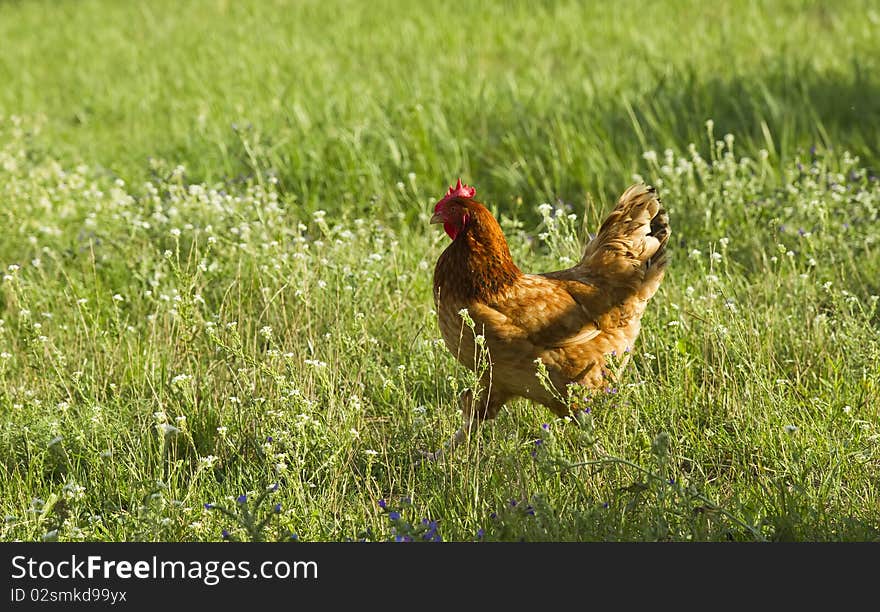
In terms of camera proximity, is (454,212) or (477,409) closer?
(454,212)

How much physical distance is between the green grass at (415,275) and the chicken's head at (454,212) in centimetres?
53

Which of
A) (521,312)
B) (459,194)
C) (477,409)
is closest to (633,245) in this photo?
(521,312)

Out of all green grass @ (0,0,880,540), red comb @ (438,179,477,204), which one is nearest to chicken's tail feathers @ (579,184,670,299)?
green grass @ (0,0,880,540)

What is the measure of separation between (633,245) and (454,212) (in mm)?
828

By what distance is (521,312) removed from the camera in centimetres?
388

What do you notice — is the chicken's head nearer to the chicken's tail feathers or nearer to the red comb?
the red comb

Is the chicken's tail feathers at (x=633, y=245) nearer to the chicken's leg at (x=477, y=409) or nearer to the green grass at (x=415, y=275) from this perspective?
the green grass at (x=415, y=275)

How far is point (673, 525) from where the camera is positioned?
323cm

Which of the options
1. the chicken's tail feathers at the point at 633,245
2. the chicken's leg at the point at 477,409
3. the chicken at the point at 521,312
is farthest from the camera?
the chicken's tail feathers at the point at 633,245

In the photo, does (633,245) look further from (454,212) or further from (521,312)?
(454,212)

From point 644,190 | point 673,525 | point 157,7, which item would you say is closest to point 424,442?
point 673,525

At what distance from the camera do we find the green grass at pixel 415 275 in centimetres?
348

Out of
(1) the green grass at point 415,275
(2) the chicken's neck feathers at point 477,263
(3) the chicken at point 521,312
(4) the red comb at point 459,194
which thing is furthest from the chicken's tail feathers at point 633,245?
(4) the red comb at point 459,194

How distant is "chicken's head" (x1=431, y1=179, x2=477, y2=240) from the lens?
390cm
